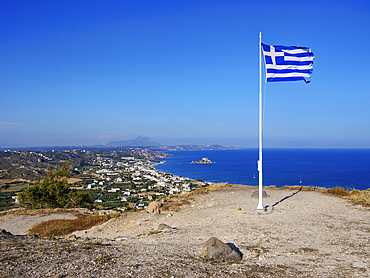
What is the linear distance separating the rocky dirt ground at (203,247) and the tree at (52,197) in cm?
950

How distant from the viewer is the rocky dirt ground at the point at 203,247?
501cm

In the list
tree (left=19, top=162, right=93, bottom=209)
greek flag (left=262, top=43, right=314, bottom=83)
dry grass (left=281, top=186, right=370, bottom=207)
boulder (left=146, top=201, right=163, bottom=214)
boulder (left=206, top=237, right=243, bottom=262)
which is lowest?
tree (left=19, top=162, right=93, bottom=209)

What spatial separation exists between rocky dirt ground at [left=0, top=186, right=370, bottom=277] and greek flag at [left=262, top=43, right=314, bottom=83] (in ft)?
19.4

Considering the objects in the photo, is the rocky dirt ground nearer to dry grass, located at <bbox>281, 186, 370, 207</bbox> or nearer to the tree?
dry grass, located at <bbox>281, 186, 370, 207</bbox>

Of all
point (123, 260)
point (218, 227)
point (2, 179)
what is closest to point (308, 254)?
point (218, 227)

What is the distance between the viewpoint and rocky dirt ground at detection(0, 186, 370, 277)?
5.01m

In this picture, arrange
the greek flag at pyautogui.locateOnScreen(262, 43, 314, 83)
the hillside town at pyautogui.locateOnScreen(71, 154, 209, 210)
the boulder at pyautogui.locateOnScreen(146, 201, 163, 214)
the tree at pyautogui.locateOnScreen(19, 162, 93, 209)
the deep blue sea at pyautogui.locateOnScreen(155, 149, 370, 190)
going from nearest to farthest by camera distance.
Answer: the greek flag at pyautogui.locateOnScreen(262, 43, 314, 83) < the boulder at pyautogui.locateOnScreen(146, 201, 163, 214) < the tree at pyautogui.locateOnScreen(19, 162, 93, 209) < the hillside town at pyautogui.locateOnScreen(71, 154, 209, 210) < the deep blue sea at pyautogui.locateOnScreen(155, 149, 370, 190)

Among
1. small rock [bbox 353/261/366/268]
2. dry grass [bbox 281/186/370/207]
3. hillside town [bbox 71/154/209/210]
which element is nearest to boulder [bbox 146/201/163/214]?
small rock [bbox 353/261/366/268]

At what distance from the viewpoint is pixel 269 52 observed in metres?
10.1

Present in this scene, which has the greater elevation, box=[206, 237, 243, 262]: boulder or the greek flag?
the greek flag

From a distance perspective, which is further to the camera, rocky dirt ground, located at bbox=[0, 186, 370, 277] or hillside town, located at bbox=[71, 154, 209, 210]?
hillside town, located at bbox=[71, 154, 209, 210]

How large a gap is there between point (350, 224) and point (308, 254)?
397cm

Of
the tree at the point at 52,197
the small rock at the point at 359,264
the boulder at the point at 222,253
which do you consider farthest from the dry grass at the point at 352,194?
the tree at the point at 52,197

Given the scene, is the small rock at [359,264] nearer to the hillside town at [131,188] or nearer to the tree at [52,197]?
the tree at [52,197]
